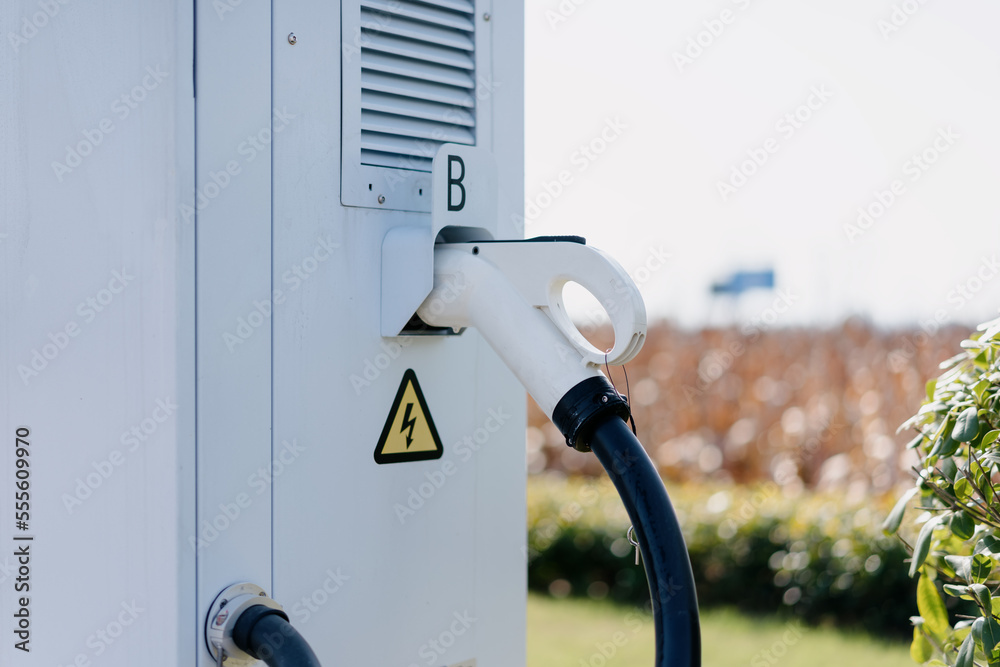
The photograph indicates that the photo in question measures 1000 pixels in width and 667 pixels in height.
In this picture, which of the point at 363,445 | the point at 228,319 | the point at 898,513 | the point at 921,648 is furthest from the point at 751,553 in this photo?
the point at 228,319

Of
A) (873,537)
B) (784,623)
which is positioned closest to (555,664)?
(784,623)

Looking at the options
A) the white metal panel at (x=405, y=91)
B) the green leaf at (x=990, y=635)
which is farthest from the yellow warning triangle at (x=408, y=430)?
the green leaf at (x=990, y=635)

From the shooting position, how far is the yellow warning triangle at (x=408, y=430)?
5.10 ft

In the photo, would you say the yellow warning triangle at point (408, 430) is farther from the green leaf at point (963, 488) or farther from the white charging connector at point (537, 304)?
the green leaf at point (963, 488)

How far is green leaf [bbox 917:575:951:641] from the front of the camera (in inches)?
60.2

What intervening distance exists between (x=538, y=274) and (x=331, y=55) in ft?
1.52

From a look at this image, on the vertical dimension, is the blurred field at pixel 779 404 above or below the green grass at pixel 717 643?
above

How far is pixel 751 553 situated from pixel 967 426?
3473 millimetres

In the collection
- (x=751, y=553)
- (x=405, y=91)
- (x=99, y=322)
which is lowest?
(x=751, y=553)

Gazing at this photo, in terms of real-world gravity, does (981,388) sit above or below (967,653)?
above

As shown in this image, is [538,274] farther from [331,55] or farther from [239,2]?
[239,2]

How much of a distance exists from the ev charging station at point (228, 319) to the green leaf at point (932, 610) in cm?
67

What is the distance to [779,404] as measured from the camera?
19.6ft

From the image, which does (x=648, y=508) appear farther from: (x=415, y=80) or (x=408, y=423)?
(x=415, y=80)
